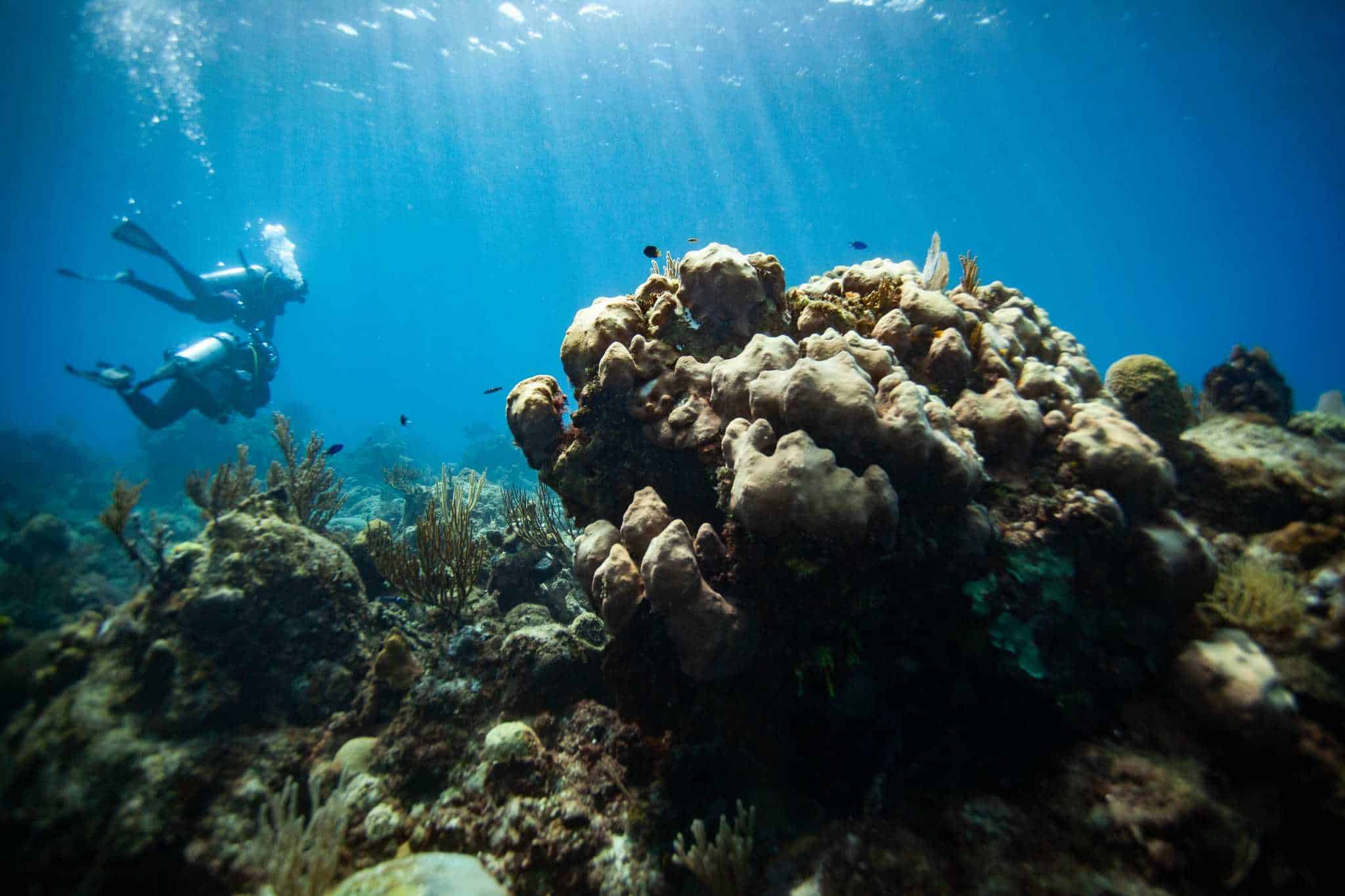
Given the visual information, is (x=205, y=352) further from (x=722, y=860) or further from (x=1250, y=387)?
(x=1250, y=387)


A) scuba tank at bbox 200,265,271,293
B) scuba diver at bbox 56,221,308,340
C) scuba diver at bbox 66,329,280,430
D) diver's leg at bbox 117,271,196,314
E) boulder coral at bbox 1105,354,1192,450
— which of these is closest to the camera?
boulder coral at bbox 1105,354,1192,450

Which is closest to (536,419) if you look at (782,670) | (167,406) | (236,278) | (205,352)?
(782,670)

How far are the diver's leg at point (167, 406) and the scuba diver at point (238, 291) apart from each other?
605 cm

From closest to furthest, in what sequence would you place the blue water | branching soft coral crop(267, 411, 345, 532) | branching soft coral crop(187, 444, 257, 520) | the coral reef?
the coral reef → branching soft coral crop(187, 444, 257, 520) → branching soft coral crop(267, 411, 345, 532) → the blue water

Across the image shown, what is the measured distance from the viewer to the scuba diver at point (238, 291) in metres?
19.2

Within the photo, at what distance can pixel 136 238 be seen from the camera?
21.2m

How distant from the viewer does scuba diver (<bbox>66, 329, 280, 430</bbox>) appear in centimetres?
1248

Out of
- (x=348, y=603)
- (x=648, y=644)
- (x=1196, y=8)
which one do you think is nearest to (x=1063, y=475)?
(x=648, y=644)

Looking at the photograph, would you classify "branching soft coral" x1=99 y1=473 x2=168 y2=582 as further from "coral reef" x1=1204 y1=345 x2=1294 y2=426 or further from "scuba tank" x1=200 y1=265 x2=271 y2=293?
"scuba tank" x1=200 y1=265 x2=271 y2=293

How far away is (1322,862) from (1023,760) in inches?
40.2

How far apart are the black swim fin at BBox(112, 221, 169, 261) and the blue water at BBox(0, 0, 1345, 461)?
1202cm

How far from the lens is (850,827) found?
270 centimetres

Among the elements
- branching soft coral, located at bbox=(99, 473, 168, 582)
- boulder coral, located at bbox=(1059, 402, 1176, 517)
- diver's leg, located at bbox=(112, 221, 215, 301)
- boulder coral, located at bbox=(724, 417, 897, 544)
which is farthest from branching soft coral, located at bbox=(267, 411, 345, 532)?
diver's leg, located at bbox=(112, 221, 215, 301)

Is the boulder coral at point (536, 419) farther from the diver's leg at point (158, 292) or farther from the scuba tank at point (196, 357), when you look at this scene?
the diver's leg at point (158, 292)
